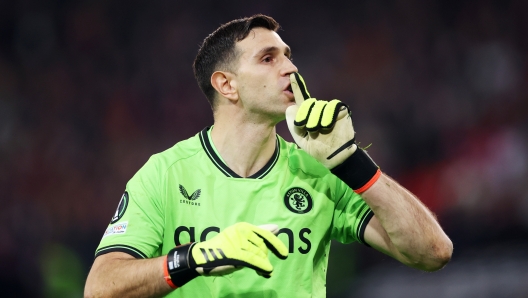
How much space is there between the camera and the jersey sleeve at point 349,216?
320 centimetres

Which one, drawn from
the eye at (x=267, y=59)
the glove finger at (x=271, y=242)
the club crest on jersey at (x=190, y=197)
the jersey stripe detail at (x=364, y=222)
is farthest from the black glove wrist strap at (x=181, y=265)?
the eye at (x=267, y=59)

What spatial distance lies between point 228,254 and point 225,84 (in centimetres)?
131

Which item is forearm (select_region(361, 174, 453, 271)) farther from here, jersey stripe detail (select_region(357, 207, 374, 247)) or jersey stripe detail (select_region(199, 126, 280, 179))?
jersey stripe detail (select_region(199, 126, 280, 179))

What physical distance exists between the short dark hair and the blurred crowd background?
2.85 meters

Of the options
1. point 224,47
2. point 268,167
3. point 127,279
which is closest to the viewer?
point 127,279

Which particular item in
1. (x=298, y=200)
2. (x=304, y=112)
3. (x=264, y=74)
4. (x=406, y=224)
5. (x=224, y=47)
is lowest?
(x=406, y=224)

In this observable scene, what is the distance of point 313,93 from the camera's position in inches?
295

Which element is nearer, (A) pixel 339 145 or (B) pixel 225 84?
(A) pixel 339 145

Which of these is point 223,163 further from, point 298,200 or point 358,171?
point 358,171

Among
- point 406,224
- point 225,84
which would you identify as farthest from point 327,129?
point 225,84

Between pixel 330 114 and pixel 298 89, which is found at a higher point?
pixel 298 89

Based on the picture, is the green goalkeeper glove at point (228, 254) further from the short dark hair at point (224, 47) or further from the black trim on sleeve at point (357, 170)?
the short dark hair at point (224, 47)

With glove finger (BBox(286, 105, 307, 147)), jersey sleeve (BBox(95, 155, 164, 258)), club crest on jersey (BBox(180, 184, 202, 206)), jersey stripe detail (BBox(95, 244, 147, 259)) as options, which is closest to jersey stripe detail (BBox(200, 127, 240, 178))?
club crest on jersey (BBox(180, 184, 202, 206))

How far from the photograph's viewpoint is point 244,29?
3.64m
